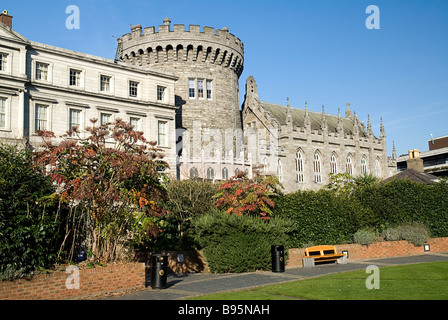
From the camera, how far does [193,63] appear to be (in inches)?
1778

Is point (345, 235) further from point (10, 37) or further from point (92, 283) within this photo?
point (10, 37)

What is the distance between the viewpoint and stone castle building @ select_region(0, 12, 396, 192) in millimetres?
32272

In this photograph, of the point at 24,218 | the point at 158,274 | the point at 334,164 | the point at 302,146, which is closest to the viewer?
the point at 24,218

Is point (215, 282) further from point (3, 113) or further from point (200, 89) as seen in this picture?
point (200, 89)

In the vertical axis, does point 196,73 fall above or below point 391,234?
above

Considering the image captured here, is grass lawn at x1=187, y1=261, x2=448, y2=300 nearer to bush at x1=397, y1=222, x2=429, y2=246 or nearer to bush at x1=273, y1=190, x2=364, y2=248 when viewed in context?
bush at x1=273, y1=190, x2=364, y2=248

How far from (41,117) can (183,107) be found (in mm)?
14753

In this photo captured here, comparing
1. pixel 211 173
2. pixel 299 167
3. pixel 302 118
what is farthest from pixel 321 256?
pixel 302 118

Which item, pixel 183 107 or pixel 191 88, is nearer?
pixel 183 107

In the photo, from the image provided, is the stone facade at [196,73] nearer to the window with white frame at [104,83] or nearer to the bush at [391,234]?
the window with white frame at [104,83]

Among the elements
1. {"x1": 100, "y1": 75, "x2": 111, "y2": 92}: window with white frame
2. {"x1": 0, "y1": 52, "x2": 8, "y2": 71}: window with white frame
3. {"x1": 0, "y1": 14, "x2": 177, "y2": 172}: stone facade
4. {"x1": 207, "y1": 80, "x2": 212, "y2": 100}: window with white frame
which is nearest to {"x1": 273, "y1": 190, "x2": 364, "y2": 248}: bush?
{"x1": 0, "y1": 14, "x2": 177, "y2": 172}: stone facade

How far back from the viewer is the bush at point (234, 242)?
19.5m

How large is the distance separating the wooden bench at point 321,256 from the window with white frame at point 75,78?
2251 cm

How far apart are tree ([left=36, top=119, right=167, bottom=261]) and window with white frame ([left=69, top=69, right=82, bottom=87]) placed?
2110 centimetres
